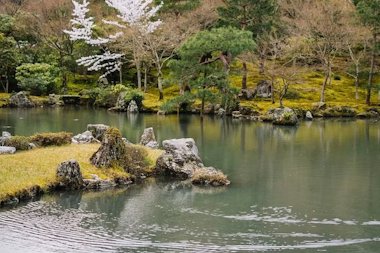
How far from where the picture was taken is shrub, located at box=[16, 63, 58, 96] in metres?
55.8

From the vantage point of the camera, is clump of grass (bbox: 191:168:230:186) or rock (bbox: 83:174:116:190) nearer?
rock (bbox: 83:174:116:190)

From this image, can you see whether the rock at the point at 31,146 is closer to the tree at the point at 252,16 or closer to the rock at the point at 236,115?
the rock at the point at 236,115

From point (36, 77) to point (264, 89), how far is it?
25.4 metres

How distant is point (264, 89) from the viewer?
2089 inches

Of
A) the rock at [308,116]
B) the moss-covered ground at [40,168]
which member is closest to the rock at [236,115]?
the rock at [308,116]

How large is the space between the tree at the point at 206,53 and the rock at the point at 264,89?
27.8 feet

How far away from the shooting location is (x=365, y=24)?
47812mm

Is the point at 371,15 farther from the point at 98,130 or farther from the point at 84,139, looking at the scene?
the point at 84,139

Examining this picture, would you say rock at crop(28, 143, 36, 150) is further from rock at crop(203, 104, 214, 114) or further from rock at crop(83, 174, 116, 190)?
rock at crop(203, 104, 214, 114)

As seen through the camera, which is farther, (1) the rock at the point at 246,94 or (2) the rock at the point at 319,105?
(1) the rock at the point at 246,94

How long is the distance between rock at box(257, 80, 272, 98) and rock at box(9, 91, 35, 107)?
80.8ft

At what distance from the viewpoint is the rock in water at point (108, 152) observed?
62.1 ft

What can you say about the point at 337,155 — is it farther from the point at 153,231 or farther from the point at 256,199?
the point at 153,231

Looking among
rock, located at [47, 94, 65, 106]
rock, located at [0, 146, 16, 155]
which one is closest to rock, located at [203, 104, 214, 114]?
rock, located at [47, 94, 65, 106]
